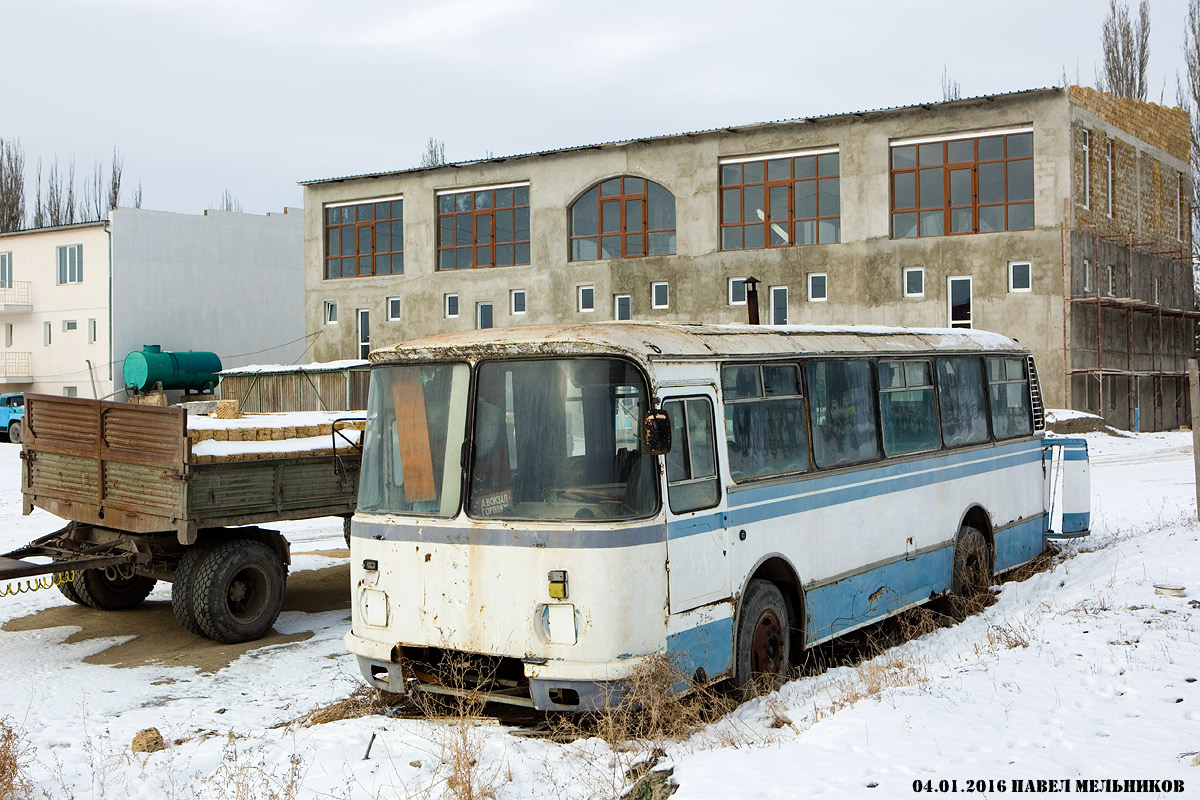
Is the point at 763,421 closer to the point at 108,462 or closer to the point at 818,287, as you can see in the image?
the point at 108,462

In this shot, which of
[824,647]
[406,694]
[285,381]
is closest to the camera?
[406,694]

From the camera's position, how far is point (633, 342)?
7.04 metres

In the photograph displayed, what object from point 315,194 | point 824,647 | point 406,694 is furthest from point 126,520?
point 315,194

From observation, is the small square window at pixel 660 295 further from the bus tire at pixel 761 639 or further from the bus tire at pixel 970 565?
the bus tire at pixel 761 639

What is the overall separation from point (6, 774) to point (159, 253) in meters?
47.2

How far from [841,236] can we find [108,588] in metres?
30.5

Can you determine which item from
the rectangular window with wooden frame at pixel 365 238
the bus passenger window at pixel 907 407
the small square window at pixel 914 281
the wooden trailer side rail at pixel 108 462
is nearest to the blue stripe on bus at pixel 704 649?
the bus passenger window at pixel 907 407

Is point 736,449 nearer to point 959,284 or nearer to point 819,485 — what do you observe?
point 819,485

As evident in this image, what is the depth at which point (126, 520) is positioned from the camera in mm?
10406

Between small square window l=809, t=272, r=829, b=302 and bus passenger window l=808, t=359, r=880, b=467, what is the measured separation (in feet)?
96.8

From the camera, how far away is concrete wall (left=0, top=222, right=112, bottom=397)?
160 feet

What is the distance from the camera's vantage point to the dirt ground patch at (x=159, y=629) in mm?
9945

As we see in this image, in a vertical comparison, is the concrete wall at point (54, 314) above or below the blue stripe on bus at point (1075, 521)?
above

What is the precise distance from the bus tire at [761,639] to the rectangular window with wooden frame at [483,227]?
120 ft
